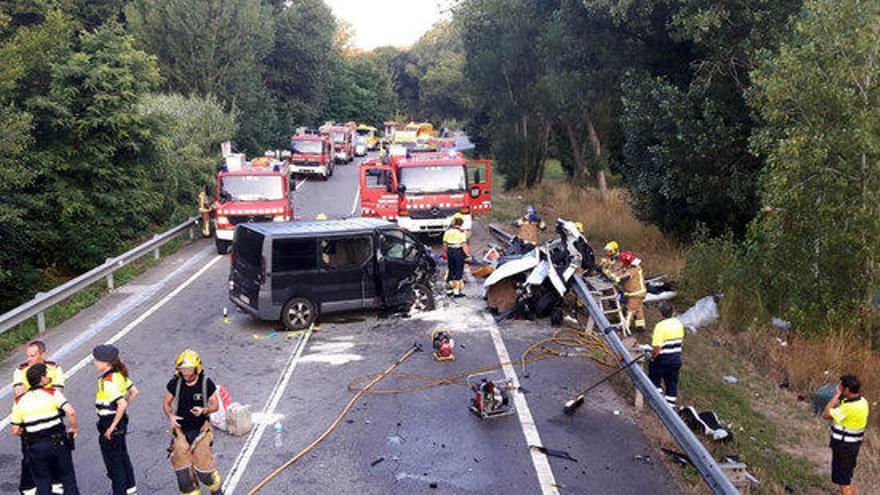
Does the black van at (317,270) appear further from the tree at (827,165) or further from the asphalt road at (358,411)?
the tree at (827,165)

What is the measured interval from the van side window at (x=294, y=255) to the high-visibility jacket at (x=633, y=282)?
5391 millimetres

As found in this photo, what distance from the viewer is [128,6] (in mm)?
39125

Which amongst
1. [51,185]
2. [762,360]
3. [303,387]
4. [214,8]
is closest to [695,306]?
[762,360]

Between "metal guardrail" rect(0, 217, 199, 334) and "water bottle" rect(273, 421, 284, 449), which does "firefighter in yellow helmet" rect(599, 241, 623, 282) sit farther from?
"metal guardrail" rect(0, 217, 199, 334)

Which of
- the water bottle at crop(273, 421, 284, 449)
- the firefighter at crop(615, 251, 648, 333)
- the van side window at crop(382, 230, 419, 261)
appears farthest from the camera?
the van side window at crop(382, 230, 419, 261)

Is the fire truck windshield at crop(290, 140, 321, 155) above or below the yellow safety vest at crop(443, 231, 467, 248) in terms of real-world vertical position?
above

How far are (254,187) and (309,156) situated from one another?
19.6 meters

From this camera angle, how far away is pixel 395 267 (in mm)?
14055

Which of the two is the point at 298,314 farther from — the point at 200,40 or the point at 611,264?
the point at 200,40

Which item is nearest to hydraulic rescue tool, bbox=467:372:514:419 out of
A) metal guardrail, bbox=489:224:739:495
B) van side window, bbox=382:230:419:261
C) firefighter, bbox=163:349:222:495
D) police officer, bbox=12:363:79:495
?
metal guardrail, bbox=489:224:739:495

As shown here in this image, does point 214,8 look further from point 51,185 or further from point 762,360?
point 762,360

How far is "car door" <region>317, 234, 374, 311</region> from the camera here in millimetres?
13344

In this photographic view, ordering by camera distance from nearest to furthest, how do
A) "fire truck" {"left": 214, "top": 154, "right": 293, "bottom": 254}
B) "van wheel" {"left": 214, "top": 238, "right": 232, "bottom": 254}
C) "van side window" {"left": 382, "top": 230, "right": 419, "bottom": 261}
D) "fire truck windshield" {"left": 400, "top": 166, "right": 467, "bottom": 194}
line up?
1. "van side window" {"left": 382, "top": 230, "right": 419, "bottom": 261}
2. "fire truck" {"left": 214, "top": 154, "right": 293, "bottom": 254}
3. "van wheel" {"left": 214, "top": 238, "right": 232, "bottom": 254}
4. "fire truck windshield" {"left": 400, "top": 166, "right": 467, "bottom": 194}

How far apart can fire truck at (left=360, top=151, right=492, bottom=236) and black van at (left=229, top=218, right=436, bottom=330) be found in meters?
6.68
